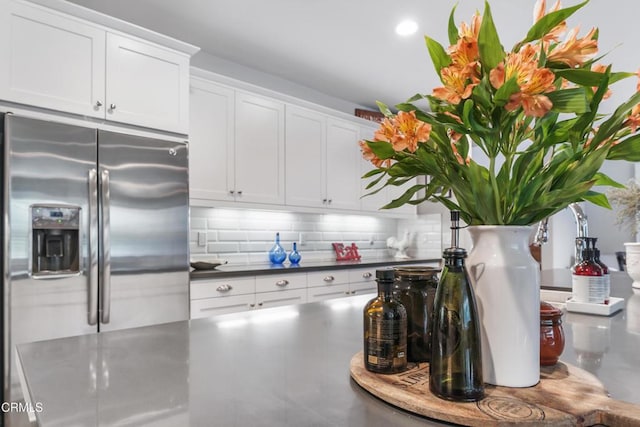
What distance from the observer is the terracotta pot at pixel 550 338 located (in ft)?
2.62

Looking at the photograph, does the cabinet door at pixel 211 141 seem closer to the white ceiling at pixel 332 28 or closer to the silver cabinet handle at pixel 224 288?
the white ceiling at pixel 332 28

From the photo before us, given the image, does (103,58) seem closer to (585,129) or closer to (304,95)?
(304,95)

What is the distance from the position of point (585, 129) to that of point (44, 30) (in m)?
2.56

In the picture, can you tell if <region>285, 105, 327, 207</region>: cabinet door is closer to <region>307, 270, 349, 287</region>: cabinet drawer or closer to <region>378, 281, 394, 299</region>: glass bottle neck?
<region>307, 270, 349, 287</region>: cabinet drawer

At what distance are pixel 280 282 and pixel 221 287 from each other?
51 centimetres

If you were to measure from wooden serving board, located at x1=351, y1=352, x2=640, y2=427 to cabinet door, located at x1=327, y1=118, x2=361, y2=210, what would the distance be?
333 centimetres

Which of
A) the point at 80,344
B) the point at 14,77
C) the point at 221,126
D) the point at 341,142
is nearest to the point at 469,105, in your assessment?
the point at 80,344

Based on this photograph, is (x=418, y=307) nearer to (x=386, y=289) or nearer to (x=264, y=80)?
(x=386, y=289)

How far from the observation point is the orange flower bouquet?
610 mm

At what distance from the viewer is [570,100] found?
61cm

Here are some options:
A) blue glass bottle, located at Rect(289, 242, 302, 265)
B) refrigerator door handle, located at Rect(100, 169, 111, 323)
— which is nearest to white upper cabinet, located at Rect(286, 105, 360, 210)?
blue glass bottle, located at Rect(289, 242, 302, 265)

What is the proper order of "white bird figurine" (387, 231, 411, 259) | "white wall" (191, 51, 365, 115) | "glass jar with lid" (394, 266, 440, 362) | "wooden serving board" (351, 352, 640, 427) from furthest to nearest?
"white bird figurine" (387, 231, 411, 259) < "white wall" (191, 51, 365, 115) < "glass jar with lid" (394, 266, 440, 362) < "wooden serving board" (351, 352, 640, 427)

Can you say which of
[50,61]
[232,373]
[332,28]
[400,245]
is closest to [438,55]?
[232,373]

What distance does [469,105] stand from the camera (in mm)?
635
